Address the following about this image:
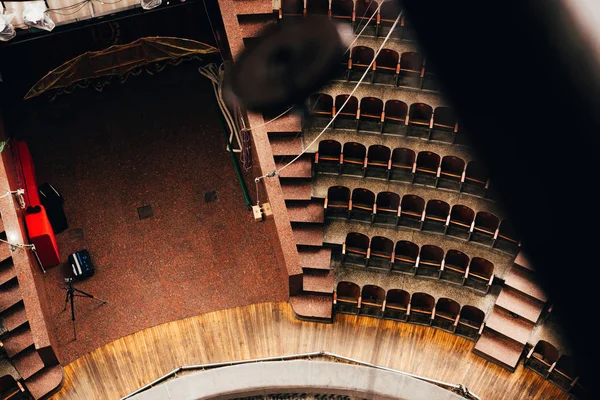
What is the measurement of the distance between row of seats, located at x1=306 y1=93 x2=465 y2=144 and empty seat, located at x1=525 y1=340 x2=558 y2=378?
10.4 feet

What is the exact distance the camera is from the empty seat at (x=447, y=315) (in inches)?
377

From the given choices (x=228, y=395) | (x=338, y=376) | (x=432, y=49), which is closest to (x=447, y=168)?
(x=338, y=376)

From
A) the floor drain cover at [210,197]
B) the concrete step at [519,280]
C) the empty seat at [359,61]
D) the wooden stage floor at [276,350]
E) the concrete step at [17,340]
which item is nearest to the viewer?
the concrete step at [17,340]

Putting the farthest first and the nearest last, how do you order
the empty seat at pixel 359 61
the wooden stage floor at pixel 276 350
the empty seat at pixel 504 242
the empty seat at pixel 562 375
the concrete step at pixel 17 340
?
the empty seat at pixel 359 61 → the empty seat at pixel 504 242 → the wooden stage floor at pixel 276 350 → the concrete step at pixel 17 340 → the empty seat at pixel 562 375

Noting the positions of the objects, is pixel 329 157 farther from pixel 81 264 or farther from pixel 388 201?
pixel 81 264

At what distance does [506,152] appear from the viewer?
2.41 feet

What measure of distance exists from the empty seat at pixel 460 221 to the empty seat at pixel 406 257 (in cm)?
58

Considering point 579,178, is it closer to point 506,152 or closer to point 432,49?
point 506,152

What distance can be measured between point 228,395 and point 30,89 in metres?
5.57

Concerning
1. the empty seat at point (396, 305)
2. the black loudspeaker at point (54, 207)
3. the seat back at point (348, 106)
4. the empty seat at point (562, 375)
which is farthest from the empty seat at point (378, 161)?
the black loudspeaker at point (54, 207)

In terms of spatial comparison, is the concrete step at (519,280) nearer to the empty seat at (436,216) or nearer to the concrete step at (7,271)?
the empty seat at (436,216)

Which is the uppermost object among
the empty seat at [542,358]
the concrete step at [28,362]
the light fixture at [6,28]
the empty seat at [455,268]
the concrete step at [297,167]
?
the light fixture at [6,28]

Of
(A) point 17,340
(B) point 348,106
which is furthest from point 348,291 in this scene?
(A) point 17,340

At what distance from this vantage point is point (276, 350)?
945 centimetres
